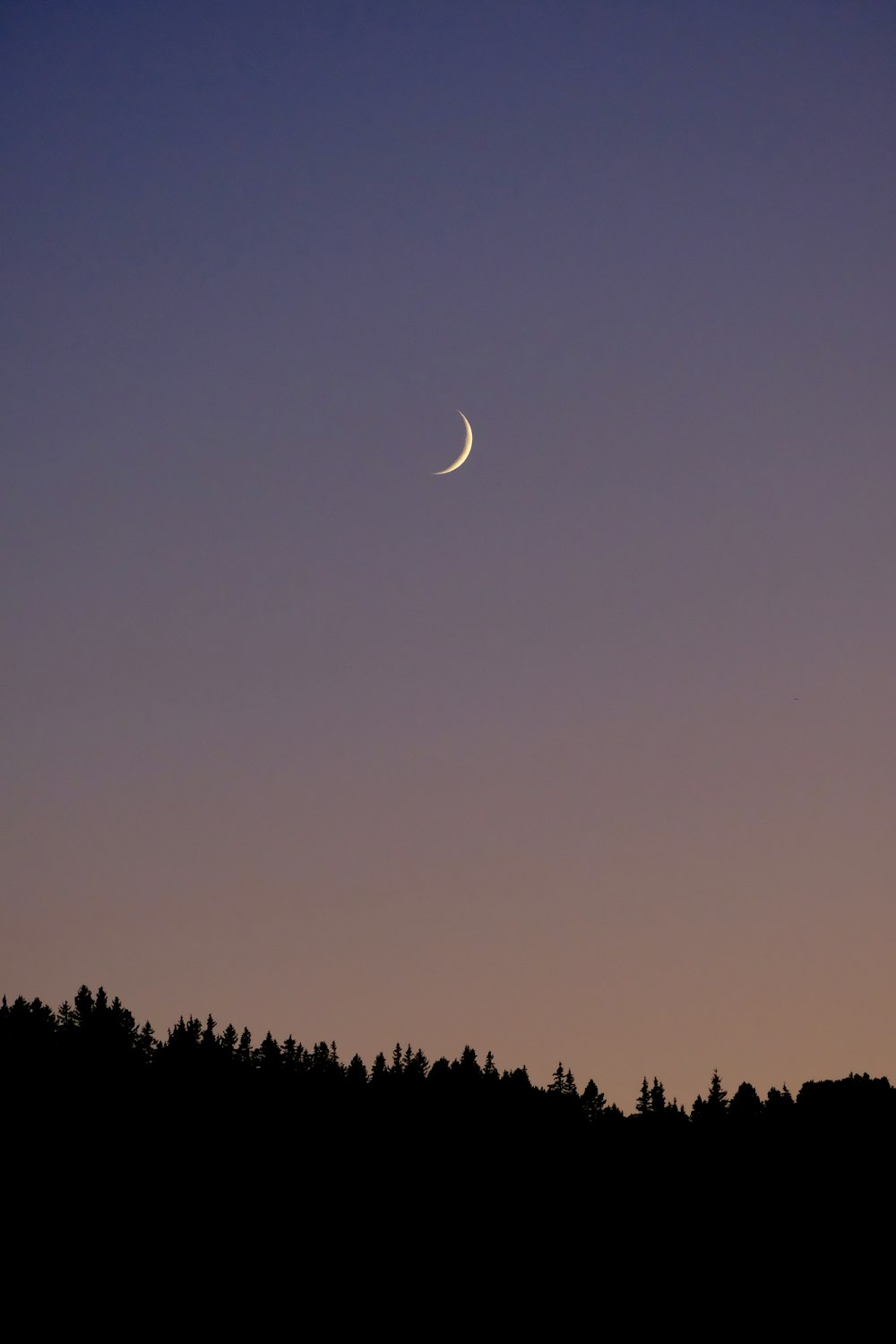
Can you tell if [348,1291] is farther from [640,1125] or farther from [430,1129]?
[640,1125]

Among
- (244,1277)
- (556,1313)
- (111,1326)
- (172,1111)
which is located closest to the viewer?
(111,1326)

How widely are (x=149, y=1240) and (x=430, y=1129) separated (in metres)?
50.5

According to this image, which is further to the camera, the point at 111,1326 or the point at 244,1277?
the point at 244,1277

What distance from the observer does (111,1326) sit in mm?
104750

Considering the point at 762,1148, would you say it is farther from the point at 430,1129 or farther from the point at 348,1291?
the point at 348,1291

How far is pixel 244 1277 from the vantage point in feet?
401

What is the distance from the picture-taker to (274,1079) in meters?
166

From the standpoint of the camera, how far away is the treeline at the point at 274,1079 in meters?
147

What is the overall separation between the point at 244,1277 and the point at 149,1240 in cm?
887

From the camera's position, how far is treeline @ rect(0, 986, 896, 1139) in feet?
481

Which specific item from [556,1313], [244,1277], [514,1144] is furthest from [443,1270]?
[514,1144]

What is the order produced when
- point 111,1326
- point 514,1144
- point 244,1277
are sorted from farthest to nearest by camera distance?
point 514,1144 < point 244,1277 < point 111,1326

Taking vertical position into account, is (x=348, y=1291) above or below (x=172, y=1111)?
below

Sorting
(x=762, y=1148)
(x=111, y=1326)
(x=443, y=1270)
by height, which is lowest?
(x=111, y=1326)
